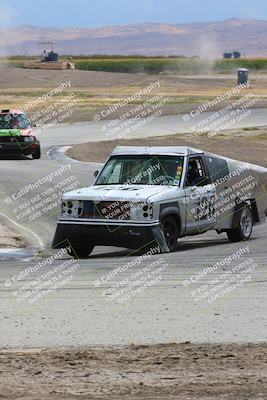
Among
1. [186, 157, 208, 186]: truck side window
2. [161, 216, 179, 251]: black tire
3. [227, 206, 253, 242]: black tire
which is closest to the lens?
[161, 216, 179, 251]: black tire

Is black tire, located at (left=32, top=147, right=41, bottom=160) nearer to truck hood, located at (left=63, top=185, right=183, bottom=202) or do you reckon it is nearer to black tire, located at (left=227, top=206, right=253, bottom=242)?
black tire, located at (left=227, top=206, right=253, bottom=242)

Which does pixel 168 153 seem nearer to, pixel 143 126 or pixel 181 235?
pixel 181 235

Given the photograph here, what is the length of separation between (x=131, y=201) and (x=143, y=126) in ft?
110

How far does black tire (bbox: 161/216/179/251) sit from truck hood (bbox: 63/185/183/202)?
38 centimetres

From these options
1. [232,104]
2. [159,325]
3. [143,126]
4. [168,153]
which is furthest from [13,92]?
[159,325]

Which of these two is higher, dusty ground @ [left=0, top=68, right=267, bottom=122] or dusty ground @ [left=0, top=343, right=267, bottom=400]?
dusty ground @ [left=0, top=343, right=267, bottom=400]

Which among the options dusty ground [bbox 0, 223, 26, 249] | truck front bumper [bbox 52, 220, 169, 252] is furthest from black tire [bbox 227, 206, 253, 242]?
dusty ground [bbox 0, 223, 26, 249]

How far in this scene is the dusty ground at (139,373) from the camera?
22.3 ft

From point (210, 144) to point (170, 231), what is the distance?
23231 mm

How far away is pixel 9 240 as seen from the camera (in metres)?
16.7

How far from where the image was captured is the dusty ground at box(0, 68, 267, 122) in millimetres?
59125

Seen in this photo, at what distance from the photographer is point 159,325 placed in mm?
9406

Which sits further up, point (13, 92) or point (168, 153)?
point (168, 153)

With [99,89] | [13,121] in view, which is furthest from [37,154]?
[99,89]
